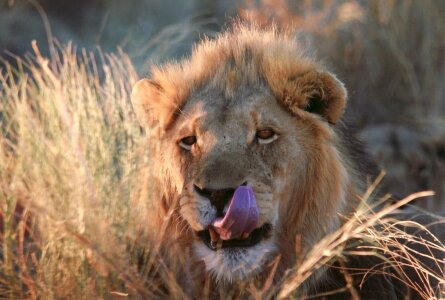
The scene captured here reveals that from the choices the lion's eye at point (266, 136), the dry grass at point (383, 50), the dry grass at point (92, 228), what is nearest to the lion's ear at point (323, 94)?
the lion's eye at point (266, 136)

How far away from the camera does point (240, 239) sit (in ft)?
13.8

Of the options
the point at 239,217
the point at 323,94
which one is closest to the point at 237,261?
the point at 239,217

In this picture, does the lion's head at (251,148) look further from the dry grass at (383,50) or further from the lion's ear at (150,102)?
the dry grass at (383,50)

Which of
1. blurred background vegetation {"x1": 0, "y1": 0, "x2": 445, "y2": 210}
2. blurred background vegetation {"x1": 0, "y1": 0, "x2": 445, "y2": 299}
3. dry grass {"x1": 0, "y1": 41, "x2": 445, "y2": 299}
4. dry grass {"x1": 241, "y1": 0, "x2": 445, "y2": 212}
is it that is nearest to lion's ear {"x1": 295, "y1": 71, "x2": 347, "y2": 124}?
dry grass {"x1": 0, "y1": 41, "x2": 445, "y2": 299}

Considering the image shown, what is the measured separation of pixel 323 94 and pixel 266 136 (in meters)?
0.38

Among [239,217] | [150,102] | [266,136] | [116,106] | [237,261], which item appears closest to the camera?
[239,217]

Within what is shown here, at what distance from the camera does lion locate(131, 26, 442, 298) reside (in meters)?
4.18

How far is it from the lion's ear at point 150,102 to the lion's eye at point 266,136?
23.4 inches

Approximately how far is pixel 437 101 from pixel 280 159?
19.2ft

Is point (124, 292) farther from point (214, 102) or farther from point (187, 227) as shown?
point (214, 102)

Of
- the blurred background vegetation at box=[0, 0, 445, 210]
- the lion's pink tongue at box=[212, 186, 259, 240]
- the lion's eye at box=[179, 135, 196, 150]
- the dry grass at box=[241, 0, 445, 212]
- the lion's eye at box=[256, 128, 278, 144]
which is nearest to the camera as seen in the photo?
the lion's pink tongue at box=[212, 186, 259, 240]

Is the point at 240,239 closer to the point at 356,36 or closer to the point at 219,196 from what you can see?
the point at 219,196

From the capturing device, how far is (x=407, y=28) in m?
10.4

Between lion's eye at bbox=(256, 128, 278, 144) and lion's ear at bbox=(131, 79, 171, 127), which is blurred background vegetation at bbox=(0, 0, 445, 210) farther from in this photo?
lion's eye at bbox=(256, 128, 278, 144)
